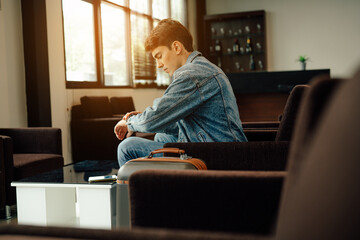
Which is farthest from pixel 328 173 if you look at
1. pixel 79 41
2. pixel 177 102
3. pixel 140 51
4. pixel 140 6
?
pixel 140 6

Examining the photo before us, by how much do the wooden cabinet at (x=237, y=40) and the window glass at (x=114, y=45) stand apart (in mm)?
3322

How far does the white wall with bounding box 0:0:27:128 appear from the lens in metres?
3.94

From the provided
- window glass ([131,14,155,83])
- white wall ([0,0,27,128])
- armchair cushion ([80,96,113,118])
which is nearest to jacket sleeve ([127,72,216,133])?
white wall ([0,0,27,128])

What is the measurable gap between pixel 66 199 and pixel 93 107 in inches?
104

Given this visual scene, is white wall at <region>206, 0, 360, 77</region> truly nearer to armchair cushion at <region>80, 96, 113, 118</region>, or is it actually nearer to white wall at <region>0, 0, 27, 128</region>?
armchair cushion at <region>80, 96, 113, 118</region>

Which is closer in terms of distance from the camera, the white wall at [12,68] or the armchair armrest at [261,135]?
the armchair armrest at [261,135]

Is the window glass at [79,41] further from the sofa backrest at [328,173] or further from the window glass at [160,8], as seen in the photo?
the sofa backrest at [328,173]

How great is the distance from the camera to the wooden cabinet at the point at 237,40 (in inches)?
351

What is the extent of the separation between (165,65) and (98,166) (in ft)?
2.60

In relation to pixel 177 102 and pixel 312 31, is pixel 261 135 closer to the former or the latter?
pixel 177 102

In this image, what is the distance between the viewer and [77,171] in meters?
2.40

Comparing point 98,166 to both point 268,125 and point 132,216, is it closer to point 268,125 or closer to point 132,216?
point 268,125

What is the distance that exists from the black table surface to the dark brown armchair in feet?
1.58

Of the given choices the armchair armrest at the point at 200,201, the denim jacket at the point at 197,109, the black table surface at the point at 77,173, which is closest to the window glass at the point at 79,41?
the black table surface at the point at 77,173
